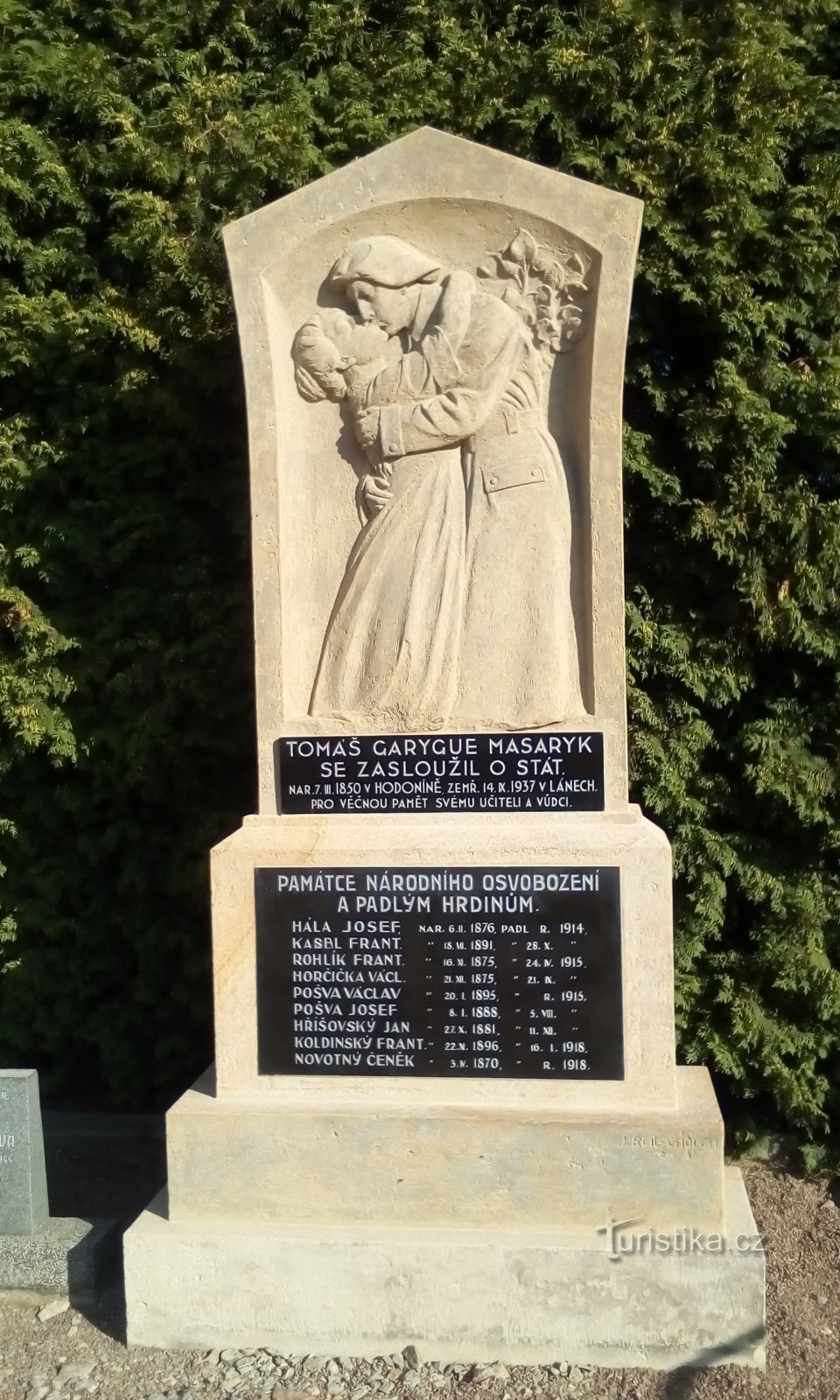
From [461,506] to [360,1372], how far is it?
101 inches

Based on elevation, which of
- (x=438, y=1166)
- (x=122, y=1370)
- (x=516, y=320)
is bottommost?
(x=122, y=1370)

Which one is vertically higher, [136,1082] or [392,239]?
[392,239]

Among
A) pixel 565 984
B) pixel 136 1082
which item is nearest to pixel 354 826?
pixel 565 984

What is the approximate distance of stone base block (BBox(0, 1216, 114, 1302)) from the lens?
3.65 metres

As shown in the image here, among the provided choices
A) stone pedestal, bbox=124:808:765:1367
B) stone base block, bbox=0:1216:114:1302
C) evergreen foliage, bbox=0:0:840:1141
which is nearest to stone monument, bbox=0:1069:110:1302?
stone base block, bbox=0:1216:114:1302

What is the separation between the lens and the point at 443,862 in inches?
137

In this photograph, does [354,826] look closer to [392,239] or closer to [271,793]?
[271,793]

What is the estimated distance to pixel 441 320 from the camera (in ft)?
11.9

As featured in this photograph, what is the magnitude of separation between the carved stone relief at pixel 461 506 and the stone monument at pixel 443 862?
0.4 inches

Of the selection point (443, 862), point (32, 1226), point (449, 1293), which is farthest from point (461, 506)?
point (32, 1226)

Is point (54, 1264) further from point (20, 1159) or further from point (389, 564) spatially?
point (389, 564)

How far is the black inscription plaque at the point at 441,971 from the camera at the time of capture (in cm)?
343

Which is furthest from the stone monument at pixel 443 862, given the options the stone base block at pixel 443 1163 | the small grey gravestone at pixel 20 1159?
the small grey gravestone at pixel 20 1159

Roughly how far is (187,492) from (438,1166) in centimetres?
285
